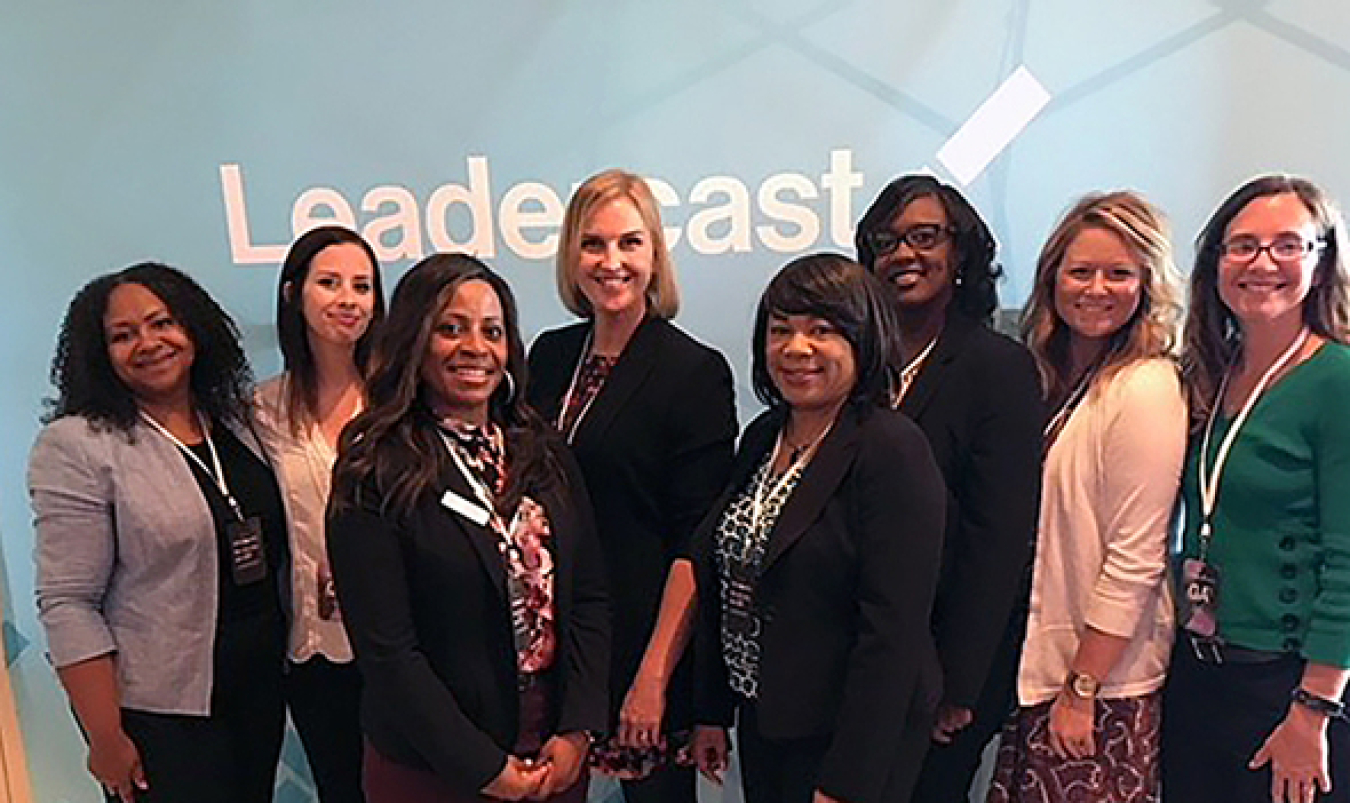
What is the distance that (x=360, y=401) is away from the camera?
2.21 meters

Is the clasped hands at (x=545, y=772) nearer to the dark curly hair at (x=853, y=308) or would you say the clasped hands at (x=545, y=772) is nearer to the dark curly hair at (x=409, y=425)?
the dark curly hair at (x=409, y=425)

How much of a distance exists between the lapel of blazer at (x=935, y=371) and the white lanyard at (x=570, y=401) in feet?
1.90

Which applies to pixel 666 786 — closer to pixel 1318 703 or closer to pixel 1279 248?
pixel 1318 703

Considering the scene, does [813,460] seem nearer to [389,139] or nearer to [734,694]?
[734,694]

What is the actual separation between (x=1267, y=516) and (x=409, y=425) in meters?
1.41

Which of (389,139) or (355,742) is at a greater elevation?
(389,139)

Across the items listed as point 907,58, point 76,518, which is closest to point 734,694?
point 76,518

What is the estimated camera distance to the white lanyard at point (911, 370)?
1.89 meters

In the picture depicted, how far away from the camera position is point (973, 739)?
1.98 metres

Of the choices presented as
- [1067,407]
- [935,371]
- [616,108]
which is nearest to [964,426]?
[935,371]

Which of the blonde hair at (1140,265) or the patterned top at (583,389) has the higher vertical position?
the blonde hair at (1140,265)

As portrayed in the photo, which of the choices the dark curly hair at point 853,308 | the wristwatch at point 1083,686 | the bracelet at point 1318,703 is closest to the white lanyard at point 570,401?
the dark curly hair at point 853,308

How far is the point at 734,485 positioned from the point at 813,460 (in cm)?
19

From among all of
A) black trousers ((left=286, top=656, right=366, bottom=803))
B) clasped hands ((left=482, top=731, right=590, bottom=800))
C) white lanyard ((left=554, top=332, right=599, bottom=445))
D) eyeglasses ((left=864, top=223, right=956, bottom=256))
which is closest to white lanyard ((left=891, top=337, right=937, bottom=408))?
eyeglasses ((left=864, top=223, right=956, bottom=256))
